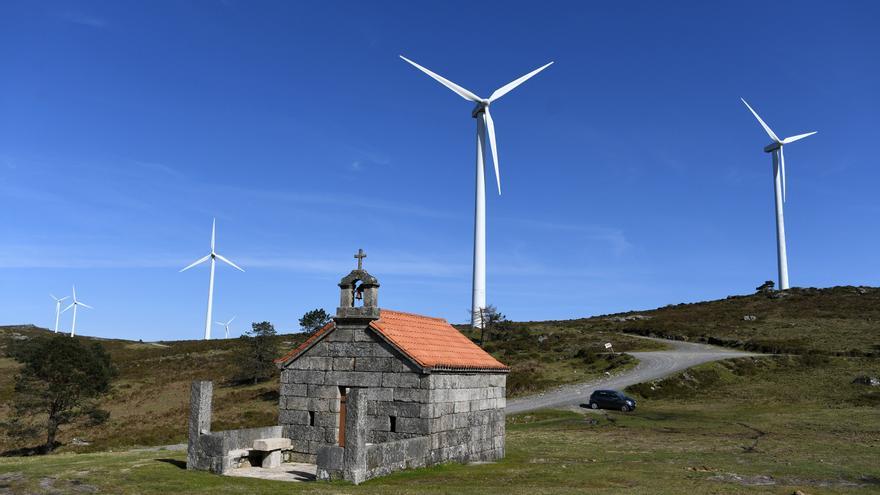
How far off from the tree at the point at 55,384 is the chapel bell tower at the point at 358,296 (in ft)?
87.4

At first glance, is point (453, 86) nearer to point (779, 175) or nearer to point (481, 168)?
A: point (481, 168)

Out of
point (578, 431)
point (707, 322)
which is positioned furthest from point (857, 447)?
point (707, 322)

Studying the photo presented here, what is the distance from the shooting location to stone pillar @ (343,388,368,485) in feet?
57.6

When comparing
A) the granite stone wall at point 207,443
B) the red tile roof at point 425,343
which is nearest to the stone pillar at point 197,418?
→ the granite stone wall at point 207,443

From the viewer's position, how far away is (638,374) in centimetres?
5472

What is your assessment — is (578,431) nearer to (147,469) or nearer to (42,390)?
(147,469)

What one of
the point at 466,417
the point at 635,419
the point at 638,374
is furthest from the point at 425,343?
the point at 638,374

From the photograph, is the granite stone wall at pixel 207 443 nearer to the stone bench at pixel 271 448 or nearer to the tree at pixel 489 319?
the stone bench at pixel 271 448

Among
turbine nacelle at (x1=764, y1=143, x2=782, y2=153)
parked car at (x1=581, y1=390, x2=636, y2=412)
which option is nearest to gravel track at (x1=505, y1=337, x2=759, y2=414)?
parked car at (x1=581, y1=390, x2=636, y2=412)

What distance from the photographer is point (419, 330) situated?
23750 mm

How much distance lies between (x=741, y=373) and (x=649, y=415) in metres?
18.1

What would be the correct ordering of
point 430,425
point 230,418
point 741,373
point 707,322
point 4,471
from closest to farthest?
1. point 4,471
2. point 430,425
3. point 230,418
4. point 741,373
5. point 707,322

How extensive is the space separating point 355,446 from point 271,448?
458cm

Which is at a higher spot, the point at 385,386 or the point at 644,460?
the point at 385,386
